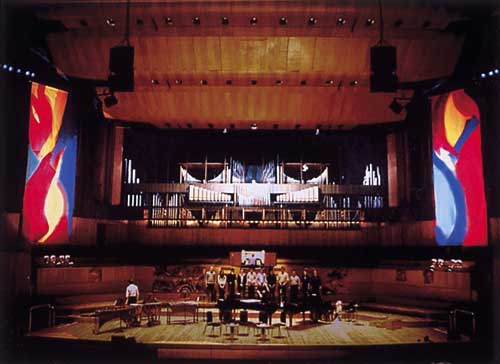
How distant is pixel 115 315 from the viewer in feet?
27.9

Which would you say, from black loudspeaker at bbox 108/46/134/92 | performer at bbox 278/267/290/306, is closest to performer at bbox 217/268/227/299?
performer at bbox 278/267/290/306

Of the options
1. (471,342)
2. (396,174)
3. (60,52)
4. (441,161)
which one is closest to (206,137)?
(60,52)

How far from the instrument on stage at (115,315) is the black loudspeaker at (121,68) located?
4.20 meters

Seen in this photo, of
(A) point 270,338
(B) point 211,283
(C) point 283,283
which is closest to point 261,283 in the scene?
(C) point 283,283

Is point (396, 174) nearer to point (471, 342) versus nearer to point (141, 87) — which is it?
point (471, 342)

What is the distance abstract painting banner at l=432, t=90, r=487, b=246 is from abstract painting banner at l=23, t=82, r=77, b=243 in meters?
8.71

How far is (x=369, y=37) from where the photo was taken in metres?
9.88

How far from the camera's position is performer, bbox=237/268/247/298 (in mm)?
11633

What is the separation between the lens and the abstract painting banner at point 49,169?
30.5ft

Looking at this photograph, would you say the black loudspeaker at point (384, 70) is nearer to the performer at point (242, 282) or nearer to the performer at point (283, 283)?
the performer at point (283, 283)

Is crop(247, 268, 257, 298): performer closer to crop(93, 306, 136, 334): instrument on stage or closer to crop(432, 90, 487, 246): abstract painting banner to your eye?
crop(93, 306, 136, 334): instrument on stage

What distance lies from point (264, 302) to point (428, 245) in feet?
16.2

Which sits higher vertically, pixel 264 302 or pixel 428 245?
pixel 428 245

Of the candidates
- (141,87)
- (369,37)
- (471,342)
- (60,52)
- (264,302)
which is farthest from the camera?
(141,87)
